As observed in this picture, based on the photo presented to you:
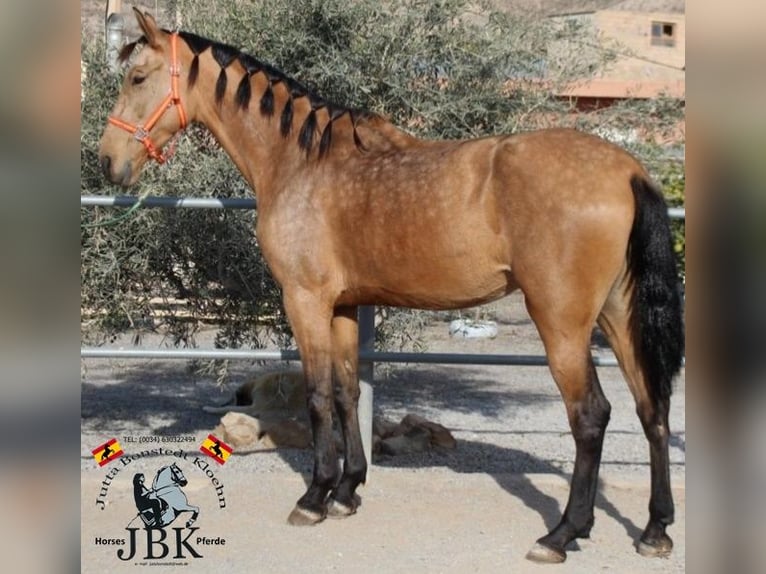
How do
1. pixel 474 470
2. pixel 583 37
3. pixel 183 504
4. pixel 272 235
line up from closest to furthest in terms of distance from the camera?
pixel 183 504
pixel 272 235
pixel 474 470
pixel 583 37

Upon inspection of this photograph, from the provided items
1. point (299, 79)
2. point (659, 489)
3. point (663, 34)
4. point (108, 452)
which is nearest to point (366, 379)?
point (108, 452)

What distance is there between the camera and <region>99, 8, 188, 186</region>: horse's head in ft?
15.3

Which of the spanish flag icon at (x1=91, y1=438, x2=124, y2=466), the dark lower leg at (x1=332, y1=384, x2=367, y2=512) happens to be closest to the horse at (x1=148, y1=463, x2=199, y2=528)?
the spanish flag icon at (x1=91, y1=438, x2=124, y2=466)

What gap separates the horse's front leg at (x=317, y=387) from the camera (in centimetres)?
454

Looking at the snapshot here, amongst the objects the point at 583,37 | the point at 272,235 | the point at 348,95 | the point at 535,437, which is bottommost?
the point at 535,437

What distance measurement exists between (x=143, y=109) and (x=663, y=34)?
22368 mm

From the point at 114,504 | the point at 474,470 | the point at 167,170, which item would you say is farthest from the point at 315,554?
the point at 167,170

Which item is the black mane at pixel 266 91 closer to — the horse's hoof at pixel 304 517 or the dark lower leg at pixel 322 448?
the dark lower leg at pixel 322 448

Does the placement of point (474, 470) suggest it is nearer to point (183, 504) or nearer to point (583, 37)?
point (183, 504)

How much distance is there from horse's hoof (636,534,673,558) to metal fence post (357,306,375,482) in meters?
1.61

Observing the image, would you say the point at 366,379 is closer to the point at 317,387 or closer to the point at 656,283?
the point at 317,387

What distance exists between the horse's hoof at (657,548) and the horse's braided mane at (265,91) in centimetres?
224

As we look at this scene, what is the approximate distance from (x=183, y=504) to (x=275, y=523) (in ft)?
1.78
